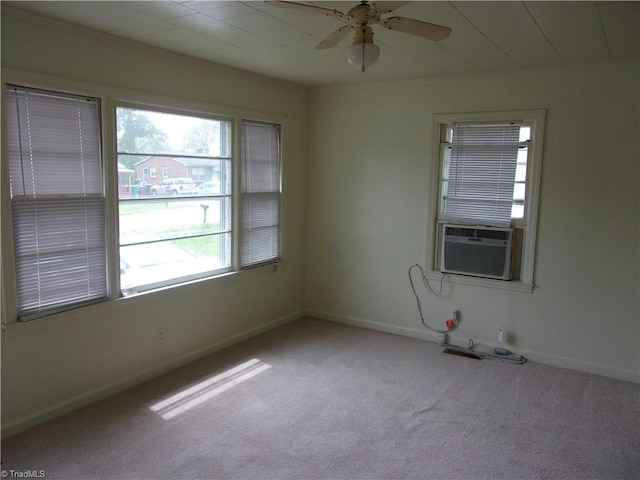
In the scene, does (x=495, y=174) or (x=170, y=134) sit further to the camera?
(x=495, y=174)

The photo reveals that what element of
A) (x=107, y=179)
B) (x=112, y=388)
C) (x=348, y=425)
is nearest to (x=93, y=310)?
(x=112, y=388)

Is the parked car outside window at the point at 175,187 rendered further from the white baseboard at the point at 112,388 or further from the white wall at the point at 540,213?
the white wall at the point at 540,213

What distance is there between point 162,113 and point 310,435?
250cm

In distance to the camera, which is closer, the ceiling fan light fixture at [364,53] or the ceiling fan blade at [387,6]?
the ceiling fan blade at [387,6]

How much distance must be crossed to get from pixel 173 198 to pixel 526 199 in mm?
2902

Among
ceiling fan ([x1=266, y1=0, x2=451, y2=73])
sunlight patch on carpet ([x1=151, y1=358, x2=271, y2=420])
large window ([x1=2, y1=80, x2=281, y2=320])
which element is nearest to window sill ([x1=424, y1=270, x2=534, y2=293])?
large window ([x1=2, y1=80, x2=281, y2=320])

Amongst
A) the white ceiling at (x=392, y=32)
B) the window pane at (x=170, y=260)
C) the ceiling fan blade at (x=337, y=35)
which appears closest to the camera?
the ceiling fan blade at (x=337, y=35)

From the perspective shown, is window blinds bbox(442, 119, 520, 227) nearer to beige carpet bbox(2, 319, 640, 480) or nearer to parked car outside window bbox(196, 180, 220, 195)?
beige carpet bbox(2, 319, 640, 480)

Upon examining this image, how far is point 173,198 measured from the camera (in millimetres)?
3834

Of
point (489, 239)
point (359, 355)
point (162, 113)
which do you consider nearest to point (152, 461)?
point (359, 355)

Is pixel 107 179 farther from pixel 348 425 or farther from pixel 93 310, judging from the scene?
pixel 348 425

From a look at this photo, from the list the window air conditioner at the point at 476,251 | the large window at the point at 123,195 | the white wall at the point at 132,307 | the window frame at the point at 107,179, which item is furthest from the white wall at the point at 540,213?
the window frame at the point at 107,179

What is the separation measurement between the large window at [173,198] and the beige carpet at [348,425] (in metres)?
0.83

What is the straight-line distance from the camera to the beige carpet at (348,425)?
105 inches
